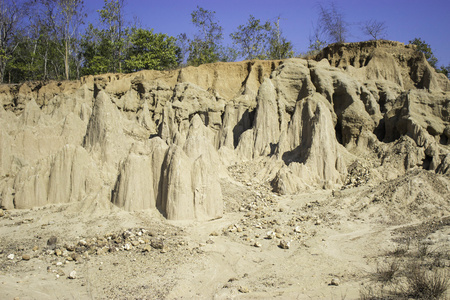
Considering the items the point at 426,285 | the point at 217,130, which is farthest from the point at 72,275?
the point at 217,130

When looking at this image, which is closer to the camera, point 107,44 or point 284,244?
point 284,244

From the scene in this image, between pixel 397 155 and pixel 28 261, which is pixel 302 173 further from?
pixel 28 261

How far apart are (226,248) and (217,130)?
1146 cm

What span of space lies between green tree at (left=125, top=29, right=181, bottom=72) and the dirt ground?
19.8 metres

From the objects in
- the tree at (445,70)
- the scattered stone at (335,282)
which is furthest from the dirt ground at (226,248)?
the tree at (445,70)

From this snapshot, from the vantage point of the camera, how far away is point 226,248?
29.3 ft

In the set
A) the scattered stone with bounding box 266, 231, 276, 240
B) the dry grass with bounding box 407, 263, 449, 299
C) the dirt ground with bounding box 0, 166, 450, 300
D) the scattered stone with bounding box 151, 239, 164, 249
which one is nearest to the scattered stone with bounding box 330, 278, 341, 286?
the dirt ground with bounding box 0, 166, 450, 300

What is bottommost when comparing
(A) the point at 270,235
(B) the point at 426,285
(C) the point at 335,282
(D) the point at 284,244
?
(C) the point at 335,282

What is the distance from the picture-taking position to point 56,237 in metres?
8.84

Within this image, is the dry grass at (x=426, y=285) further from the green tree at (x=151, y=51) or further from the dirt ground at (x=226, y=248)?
the green tree at (x=151, y=51)

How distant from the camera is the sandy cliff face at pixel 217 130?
35.0 ft

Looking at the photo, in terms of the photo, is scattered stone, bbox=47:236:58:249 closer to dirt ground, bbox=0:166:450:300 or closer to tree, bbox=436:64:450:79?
dirt ground, bbox=0:166:450:300

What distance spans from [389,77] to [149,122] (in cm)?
1267

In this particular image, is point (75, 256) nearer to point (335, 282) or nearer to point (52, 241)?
point (52, 241)
